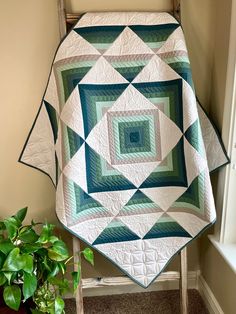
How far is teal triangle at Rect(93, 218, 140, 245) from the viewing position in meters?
1.51

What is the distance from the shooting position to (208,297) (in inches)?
69.3

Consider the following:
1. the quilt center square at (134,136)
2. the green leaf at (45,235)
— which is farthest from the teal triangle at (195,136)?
the green leaf at (45,235)

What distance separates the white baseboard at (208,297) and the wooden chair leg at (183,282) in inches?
5.1

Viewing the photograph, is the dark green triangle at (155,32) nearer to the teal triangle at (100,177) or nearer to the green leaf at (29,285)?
the teal triangle at (100,177)

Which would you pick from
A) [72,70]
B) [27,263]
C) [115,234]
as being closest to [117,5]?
[72,70]

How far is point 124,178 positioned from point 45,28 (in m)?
0.68

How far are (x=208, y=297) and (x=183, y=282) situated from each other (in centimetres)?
21

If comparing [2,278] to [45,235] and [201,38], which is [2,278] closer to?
[45,235]

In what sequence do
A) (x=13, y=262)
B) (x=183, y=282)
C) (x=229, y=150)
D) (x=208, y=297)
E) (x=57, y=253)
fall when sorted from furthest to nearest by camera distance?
(x=208, y=297) → (x=183, y=282) → (x=229, y=150) → (x=57, y=253) → (x=13, y=262)

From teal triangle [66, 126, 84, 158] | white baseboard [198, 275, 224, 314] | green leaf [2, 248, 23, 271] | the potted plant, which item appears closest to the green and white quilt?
teal triangle [66, 126, 84, 158]

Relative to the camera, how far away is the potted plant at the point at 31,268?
1.30 metres

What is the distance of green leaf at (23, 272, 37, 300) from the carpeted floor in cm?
53

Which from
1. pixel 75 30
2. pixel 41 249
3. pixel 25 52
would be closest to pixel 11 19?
pixel 25 52

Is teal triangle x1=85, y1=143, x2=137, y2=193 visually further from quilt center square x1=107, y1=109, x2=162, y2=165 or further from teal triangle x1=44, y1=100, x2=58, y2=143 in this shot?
teal triangle x1=44, y1=100, x2=58, y2=143
